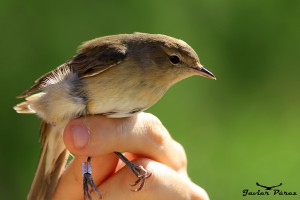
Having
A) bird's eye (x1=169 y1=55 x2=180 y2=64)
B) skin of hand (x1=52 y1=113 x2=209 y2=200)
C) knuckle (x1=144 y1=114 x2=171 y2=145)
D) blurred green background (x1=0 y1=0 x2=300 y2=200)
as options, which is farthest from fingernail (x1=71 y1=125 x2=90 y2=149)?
blurred green background (x1=0 y1=0 x2=300 y2=200)

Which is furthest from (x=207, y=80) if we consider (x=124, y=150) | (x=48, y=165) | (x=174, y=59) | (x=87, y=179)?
(x=87, y=179)

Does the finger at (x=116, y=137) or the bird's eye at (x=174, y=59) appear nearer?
the finger at (x=116, y=137)

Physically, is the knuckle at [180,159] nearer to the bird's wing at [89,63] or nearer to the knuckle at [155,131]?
the knuckle at [155,131]

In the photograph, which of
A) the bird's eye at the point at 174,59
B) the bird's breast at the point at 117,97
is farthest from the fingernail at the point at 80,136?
the bird's eye at the point at 174,59

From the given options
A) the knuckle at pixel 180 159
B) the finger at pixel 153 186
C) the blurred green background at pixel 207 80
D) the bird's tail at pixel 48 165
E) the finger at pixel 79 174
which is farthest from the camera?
the blurred green background at pixel 207 80

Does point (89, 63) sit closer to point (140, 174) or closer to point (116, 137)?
point (116, 137)

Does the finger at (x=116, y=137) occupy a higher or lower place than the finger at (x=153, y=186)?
higher
